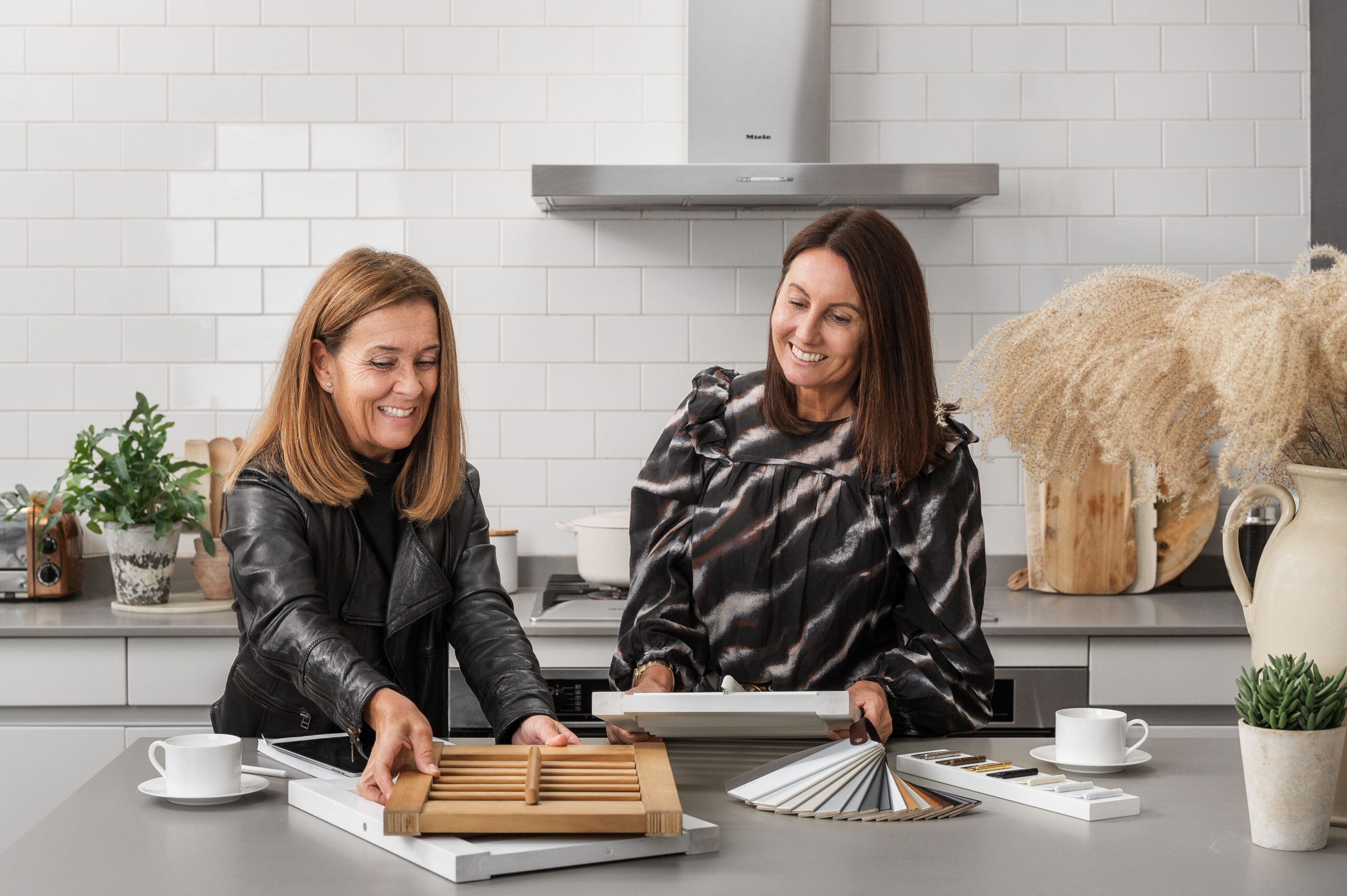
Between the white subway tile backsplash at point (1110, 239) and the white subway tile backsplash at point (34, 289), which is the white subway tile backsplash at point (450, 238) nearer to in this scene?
the white subway tile backsplash at point (34, 289)

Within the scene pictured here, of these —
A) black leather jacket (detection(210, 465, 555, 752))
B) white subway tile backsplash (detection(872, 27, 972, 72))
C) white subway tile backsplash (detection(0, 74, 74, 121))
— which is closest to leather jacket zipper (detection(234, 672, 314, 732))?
black leather jacket (detection(210, 465, 555, 752))

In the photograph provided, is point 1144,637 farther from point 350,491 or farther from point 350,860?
point 350,860

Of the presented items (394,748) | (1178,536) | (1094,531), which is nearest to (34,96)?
(394,748)

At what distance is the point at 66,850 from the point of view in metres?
1.16

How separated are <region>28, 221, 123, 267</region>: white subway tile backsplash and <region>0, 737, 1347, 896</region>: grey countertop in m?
2.27

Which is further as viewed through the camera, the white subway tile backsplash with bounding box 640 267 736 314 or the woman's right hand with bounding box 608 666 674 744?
the white subway tile backsplash with bounding box 640 267 736 314

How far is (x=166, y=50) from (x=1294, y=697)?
123 inches

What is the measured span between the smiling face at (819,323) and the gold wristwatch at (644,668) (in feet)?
1.54

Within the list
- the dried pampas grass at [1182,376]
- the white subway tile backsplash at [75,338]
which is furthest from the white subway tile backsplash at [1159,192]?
the white subway tile backsplash at [75,338]

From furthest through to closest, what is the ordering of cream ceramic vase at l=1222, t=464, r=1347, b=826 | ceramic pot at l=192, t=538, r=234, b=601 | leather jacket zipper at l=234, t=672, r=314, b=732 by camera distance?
ceramic pot at l=192, t=538, r=234, b=601 → leather jacket zipper at l=234, t=672, r=314, b=732 → cream ceramic vase at l=1222, t=464, r=1347, b=826

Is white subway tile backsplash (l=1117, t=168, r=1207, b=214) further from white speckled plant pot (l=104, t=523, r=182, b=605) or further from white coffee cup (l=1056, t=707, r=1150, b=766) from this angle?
white speckled plant pot (l=104, t=523, r=182, b=605)

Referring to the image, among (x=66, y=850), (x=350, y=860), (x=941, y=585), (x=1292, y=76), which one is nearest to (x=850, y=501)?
(x=941, y=585)

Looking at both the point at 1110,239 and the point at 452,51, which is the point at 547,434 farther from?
Result: the point at 1110,239

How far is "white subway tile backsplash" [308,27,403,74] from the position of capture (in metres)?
3.27
